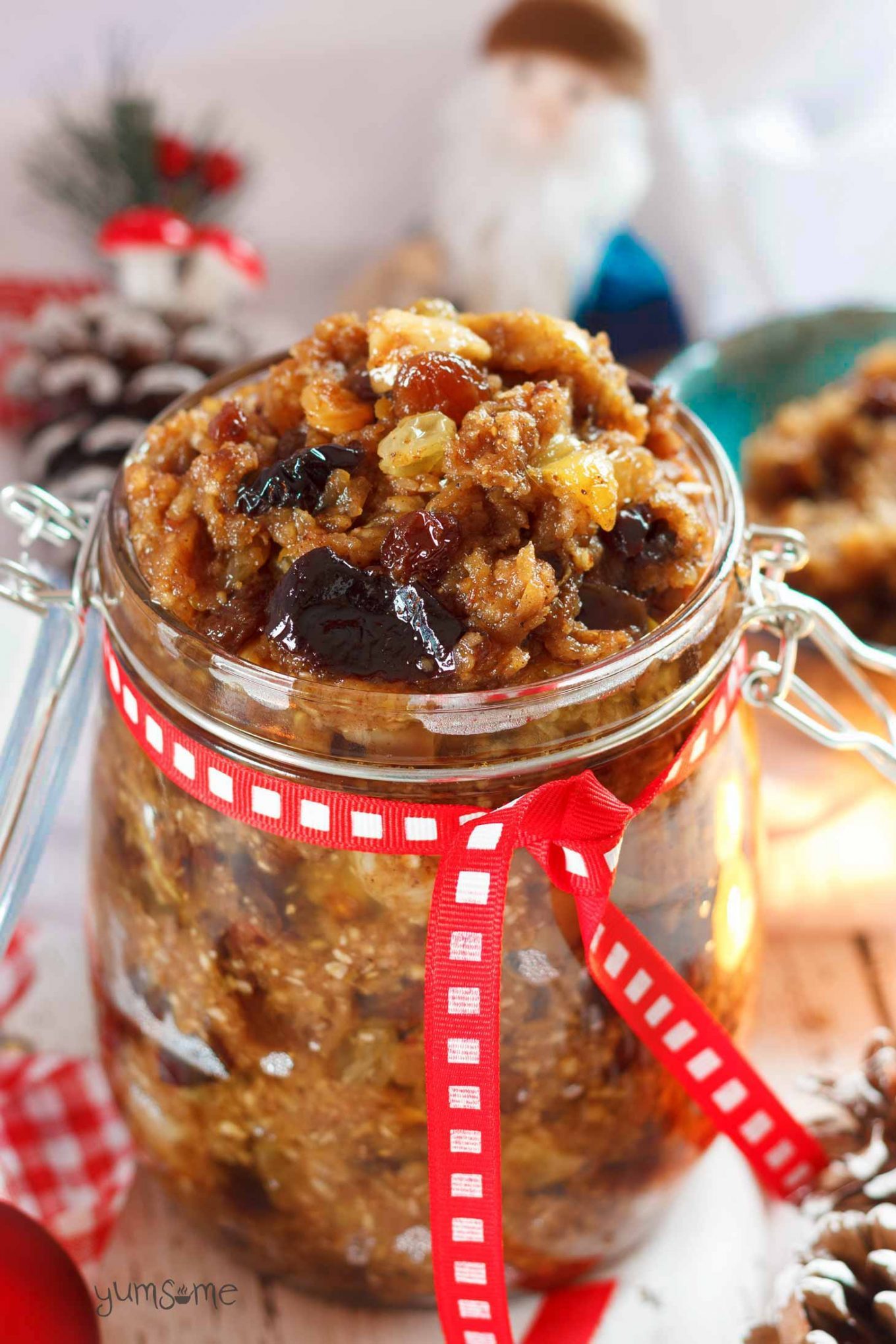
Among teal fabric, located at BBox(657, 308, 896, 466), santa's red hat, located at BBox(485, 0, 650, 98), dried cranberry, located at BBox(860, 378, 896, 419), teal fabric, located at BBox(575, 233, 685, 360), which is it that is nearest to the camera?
dried cranberry, located at BBox(860, 378, 896, 419)

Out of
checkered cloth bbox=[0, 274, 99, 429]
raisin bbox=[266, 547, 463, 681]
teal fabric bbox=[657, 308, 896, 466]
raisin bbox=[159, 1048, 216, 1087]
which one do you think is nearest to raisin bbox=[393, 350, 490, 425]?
raisin bbox=[266, 547, 463, 681]

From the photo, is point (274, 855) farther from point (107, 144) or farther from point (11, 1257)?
point (107, 144)

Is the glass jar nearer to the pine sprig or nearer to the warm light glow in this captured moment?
the warm light glow

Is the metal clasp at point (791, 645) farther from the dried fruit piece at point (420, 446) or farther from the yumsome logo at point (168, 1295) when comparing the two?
the yumsome logo at point (168, 1295)

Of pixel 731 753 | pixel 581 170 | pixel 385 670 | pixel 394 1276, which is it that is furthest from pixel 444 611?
pixel 581 170

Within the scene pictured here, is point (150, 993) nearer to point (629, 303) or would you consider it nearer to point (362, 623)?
point (362, 623)
